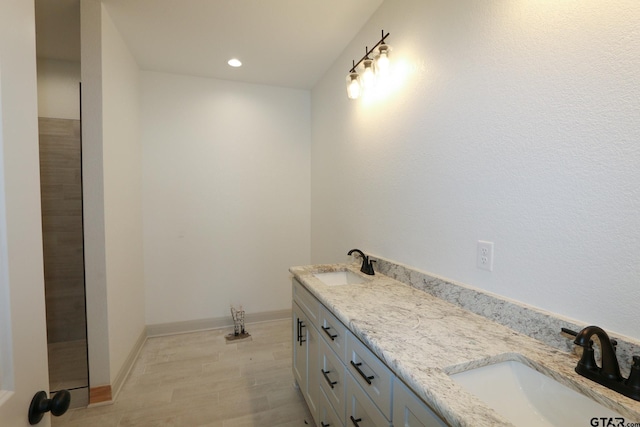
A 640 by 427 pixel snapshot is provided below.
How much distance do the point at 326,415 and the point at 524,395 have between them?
976 millimetres

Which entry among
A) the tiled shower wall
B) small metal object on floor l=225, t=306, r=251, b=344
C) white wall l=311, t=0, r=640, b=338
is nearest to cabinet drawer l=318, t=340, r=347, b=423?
white wall l=311, t=0, r=640, b=338

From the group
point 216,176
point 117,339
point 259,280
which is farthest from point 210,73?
point 117,339

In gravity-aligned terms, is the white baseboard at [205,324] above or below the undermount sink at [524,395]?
below

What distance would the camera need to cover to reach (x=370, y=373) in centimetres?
103

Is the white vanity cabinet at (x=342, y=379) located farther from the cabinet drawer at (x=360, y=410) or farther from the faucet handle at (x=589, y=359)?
the faucet handle at (x=589, y=359)

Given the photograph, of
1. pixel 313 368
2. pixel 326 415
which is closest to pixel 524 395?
pixel 326 415

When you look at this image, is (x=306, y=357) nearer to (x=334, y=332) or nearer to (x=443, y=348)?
(x=334, y=332)

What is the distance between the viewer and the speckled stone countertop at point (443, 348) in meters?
0.66

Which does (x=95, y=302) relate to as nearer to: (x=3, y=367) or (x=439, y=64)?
(x=3, y=367)

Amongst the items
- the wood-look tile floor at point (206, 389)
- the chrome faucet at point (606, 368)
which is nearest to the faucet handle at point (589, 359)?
the chrome faucet at point (606, 368)

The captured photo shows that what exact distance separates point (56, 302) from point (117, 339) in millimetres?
1024

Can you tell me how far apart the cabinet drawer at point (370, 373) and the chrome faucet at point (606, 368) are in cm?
52

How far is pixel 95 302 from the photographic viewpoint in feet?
6.16

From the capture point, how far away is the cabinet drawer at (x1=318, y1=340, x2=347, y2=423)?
125 centimetres
